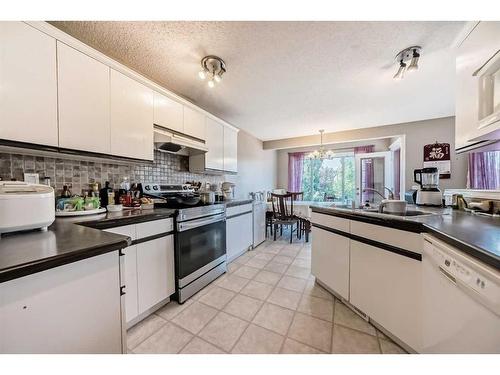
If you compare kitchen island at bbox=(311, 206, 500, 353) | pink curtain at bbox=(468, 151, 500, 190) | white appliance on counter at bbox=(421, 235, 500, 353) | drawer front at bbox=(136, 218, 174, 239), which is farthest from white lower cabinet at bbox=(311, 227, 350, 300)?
pink curtain at bbox=(468, 151, 500, 190)

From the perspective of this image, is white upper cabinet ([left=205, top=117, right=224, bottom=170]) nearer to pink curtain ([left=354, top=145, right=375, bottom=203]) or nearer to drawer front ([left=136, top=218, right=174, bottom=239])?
drawer front ([left=136, top=218, right=174, bottom=239])

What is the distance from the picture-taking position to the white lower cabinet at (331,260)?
5.28 feet

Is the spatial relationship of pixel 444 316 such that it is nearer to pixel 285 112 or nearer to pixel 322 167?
pixel 285 112

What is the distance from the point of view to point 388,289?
126 centimetres

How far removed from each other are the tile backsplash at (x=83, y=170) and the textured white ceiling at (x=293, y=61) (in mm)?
929

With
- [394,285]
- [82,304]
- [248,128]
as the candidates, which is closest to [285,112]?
[248,128]

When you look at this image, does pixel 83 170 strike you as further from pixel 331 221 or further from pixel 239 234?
pixel 331 221

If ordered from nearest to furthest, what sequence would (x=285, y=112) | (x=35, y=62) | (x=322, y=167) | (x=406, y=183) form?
1. (x=35, y=62)
2. (x=285, y=112)
3. (x=406, y=183)
4. (x=322, y=167)

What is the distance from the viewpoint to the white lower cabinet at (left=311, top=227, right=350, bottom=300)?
161 cm

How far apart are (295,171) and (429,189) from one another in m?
3.95

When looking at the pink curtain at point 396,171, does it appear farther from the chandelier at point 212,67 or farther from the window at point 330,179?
the chandelier at point 212,67

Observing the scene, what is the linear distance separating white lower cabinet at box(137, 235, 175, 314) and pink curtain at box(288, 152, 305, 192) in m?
4.71
